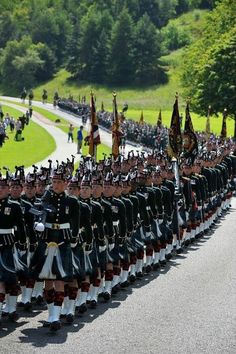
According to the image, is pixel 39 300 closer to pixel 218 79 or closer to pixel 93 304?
pixel 93 304

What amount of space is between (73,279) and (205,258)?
7.55 m

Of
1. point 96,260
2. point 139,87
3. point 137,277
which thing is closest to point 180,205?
point 137,277

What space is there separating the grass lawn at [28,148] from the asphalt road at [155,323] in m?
25.3

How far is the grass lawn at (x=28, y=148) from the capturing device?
46000 mm

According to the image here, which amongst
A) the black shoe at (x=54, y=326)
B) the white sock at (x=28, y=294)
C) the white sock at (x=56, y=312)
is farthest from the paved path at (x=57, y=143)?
the black shoe at (x=54, y=326)

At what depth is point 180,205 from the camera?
69.8 ft

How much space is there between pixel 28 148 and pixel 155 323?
43275 millimetres

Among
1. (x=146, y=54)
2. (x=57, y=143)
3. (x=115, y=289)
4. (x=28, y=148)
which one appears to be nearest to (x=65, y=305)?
(x=115, y=289)

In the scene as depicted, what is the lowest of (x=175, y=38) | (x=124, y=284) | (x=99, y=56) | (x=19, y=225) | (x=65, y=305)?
(x=99, y=56)

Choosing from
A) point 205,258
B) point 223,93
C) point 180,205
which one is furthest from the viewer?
point 223,93

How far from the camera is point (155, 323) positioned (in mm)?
12461

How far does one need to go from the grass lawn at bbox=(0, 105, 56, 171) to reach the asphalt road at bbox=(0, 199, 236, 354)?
82.9 ft

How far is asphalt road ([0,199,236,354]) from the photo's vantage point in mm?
11000

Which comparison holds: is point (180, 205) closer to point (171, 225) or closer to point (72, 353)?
point (171, 225)
